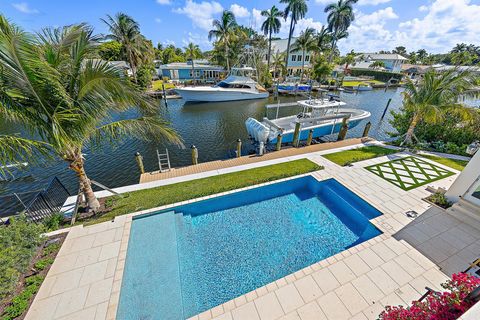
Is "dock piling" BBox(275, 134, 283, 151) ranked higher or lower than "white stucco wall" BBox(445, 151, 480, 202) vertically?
lower

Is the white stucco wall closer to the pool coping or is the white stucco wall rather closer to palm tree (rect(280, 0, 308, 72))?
the pool coping

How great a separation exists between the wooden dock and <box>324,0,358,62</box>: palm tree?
28271mm

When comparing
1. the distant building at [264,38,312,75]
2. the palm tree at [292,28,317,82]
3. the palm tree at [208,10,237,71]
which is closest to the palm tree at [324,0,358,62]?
the palm tree at [292,28,317,82]

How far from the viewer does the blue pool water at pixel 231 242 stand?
441 cm

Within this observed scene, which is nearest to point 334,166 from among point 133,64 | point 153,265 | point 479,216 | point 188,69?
point 479,216

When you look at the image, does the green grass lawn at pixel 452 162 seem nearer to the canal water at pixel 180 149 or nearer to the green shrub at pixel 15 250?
the canal water at pixel 180 149

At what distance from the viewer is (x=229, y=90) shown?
23.8 m

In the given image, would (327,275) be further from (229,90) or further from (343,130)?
(229,90)

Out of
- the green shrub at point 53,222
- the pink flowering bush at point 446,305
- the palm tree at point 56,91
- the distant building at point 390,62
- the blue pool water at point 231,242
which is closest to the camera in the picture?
the pink flowering bush at point 446,305

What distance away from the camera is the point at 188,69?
3644 cm

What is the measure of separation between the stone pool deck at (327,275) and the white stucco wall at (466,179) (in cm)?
76

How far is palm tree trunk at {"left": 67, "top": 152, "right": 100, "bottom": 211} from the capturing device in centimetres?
542

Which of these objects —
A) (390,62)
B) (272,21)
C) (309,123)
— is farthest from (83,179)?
(390,62)

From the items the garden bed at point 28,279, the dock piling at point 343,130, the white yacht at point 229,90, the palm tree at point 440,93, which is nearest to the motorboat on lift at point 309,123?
the dock piling at point 343,130
